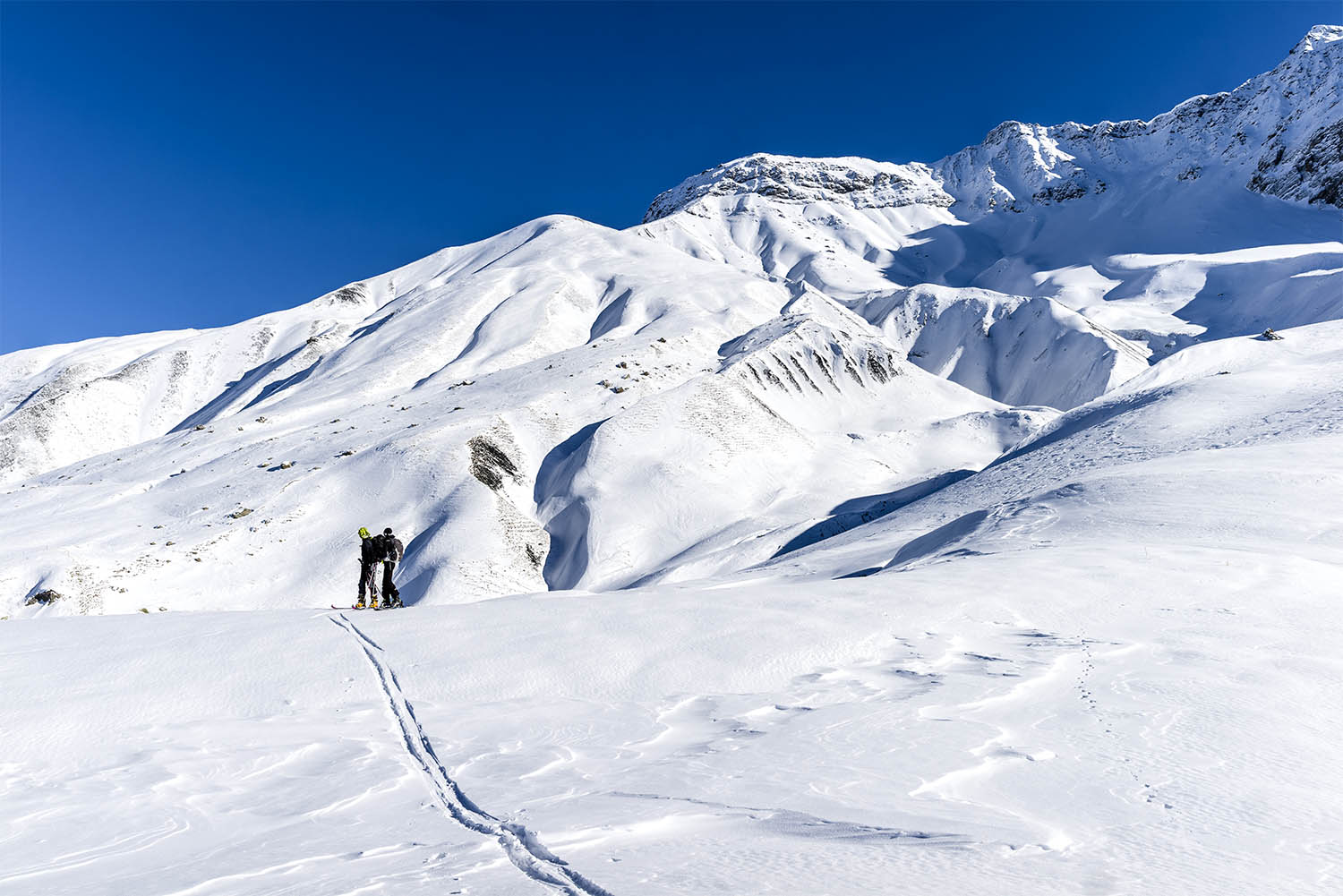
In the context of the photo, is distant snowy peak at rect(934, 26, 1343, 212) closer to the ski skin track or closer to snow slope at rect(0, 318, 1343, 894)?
snow slope at rect(0, 318, 1343, 894)

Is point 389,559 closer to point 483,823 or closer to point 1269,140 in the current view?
point 483,823

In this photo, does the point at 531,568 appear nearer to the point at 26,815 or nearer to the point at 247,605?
the point at 247,605

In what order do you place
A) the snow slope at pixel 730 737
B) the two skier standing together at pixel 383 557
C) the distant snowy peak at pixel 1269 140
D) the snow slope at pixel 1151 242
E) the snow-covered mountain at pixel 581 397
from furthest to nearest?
1. the distant snowy peak at pixel 1269 140
2. the snow slope at pixel 1151 242
3. the snow-covered mountain at pixel 581 397
4. the two skier standing together at pixel 383 557
5. the snow slope at pixel 730 737

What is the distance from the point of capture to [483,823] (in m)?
4.90

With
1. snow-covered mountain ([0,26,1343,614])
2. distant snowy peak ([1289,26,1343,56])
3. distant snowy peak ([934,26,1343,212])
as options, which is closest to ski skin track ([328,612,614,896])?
snow-covered mountain ([0,26,1343,614])

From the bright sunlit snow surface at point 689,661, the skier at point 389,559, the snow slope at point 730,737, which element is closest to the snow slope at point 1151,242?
the bright sunlit snow surface at point 689,661

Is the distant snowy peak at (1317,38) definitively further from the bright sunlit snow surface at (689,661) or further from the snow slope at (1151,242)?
the bright sunlit snow surface at (689,661)

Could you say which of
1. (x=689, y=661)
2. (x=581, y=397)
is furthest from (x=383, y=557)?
(x=581, y=397)

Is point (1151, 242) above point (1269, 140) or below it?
below

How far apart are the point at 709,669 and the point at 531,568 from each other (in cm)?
3356

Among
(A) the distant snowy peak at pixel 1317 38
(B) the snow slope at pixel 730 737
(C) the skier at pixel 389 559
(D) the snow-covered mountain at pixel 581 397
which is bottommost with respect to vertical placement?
(B) the snow slope at pixel 730 737

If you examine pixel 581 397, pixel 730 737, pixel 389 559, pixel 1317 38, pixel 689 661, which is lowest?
pixel 730 737

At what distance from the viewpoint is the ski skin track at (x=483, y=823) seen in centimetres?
392

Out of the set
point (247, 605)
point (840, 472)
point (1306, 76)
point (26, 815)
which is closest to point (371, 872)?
point (26, 815)
